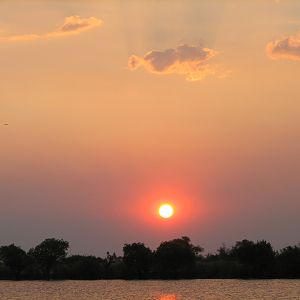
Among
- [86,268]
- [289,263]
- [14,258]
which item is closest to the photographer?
[289,263]

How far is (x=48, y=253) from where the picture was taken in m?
153

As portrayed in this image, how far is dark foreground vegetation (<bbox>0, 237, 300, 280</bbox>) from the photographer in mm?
135375

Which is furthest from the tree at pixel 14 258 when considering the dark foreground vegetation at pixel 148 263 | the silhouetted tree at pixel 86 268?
the silhouetted tree at pixel 86 268

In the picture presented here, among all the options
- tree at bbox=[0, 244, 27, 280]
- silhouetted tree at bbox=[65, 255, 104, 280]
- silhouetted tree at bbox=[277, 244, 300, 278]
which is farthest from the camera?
tree at bbox=[0, 244, 27, 280]

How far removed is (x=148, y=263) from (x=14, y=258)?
34120 mm

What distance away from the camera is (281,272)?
136 meters

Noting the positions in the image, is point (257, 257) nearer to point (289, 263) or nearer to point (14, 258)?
point (289, 263)

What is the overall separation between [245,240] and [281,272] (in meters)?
10.3

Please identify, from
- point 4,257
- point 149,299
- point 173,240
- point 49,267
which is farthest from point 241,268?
point 149,299

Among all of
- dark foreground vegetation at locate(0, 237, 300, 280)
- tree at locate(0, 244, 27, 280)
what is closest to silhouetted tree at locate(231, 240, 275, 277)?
dark foreground vegetation at locate(0, 237, 300, 280)

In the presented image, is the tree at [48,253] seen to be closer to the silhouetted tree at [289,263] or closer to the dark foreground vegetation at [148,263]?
the dark foreground vegetation at [148,263]

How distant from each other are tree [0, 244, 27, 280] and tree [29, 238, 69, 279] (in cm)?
251

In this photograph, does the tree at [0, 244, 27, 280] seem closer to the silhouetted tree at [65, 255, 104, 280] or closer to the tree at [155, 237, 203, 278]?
the silhouetted tree at [65, 255, 104, 280]

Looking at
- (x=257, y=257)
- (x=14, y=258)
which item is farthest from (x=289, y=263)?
(x=14, y=258)
